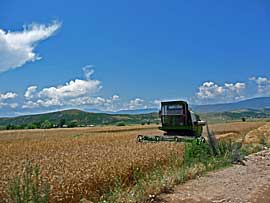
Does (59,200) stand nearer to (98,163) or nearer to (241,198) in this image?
(98,163)

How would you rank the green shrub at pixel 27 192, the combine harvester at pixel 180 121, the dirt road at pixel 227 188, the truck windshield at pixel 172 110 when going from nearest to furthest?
the green shrub at pixel 27 192
the dirt road at pixel 227 188
the combine harvester at pixel 180 121
the truck windshield at pixel 172 110

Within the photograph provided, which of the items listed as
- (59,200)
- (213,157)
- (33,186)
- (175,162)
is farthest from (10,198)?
(213,157)

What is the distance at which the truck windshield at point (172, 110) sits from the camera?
2858 cm

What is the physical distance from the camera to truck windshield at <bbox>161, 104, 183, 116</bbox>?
28.6 meters

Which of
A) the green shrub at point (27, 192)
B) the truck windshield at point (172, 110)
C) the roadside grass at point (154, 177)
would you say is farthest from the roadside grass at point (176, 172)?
the truck windshield at point (172, 110)

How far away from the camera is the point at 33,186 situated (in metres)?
8.98

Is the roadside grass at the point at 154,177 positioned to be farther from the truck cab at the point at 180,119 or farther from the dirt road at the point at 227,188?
the truck cab at the point at 180,119

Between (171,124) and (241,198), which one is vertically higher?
(171,124)

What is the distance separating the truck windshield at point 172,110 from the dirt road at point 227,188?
11.7 meters

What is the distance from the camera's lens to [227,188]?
12.7 m

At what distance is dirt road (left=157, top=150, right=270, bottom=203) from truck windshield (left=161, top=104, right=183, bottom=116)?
38.4ft

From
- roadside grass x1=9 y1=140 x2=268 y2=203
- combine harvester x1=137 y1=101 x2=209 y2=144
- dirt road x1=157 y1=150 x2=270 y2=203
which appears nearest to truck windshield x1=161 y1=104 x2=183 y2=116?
combine harvester x1=137 y1=101 x2=209 y2=144

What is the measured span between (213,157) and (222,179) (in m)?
4.87

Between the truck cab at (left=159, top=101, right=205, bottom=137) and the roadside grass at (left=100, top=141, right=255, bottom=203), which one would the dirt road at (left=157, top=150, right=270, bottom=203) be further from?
the truck cab at (left=159, top=101, right=205, bottom=137)
